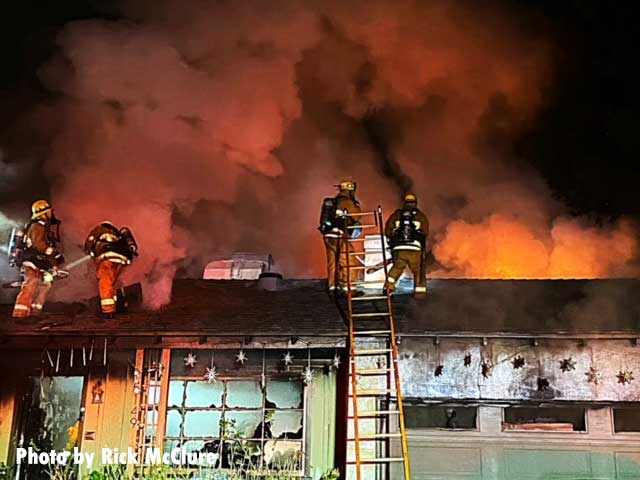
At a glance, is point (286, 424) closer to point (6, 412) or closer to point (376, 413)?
point (376, 413)

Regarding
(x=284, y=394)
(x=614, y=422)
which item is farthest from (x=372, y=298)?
(x=614, y=422)

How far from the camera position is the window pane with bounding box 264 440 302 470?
9117 mm

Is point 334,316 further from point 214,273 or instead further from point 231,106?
point 231,106

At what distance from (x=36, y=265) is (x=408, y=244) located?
4872mm

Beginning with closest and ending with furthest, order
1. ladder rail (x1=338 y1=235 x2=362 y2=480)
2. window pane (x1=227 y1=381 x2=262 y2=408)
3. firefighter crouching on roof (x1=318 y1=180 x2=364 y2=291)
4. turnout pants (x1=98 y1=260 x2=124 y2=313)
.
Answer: ladder rail (x1=338 y1=235 x2=362 y2=480)
turnout pants (x1=98 y1=260 x2=124 y2=313)
firefighter crouching on roof (x1=318 y1=180 x2=364 y2=291)
window pane (x1=227 y1=381 x2=262 y2=408)

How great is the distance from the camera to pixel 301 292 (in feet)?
33.2

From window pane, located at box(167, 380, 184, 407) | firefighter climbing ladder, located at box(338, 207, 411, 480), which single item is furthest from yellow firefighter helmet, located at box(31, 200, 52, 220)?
firefighter climbing ladder, located at box(338, 207, 411, 480)

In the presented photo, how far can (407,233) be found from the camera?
946 centimetres

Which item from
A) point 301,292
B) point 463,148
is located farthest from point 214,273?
point 463,148

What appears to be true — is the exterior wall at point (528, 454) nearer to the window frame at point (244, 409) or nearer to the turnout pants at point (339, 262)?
the window frame at point (244, 409)

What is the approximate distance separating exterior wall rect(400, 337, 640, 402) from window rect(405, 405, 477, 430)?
0.32 m

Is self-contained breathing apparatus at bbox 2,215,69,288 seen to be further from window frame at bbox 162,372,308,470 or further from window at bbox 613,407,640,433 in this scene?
window at bbox 613,407,640,433

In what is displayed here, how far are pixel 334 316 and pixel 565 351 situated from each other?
277 cm

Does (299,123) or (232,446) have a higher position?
(299,123)
